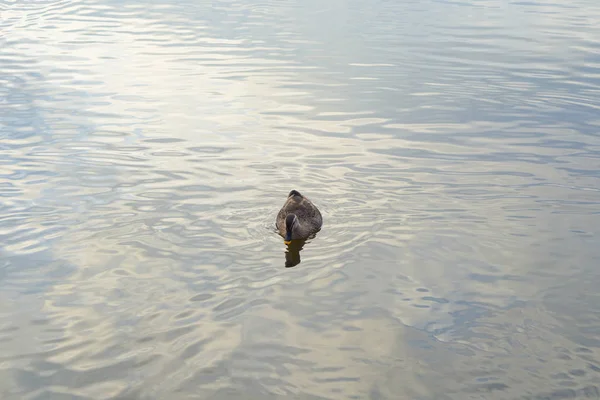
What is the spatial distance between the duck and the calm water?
25 cm

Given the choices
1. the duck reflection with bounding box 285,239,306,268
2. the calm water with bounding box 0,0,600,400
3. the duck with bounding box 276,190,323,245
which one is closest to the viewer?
the calm water with bounding box 0,0,600,400

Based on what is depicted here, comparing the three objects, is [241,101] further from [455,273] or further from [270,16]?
[270,16]

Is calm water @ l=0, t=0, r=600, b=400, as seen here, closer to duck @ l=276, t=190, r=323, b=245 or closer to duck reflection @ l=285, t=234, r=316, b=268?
duck reflection @ l=285, t=234, r=316, b=268

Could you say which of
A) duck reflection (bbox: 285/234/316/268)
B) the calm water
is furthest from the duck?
the calm water

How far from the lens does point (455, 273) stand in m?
11.3

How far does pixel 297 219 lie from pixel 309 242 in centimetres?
Answer: 50

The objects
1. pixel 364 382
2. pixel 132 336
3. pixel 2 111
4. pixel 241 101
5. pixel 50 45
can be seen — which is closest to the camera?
pixel 364 382

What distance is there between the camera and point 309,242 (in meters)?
12.5

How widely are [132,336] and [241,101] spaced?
41.5 ft

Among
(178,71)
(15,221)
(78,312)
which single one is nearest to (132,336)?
(78,312)

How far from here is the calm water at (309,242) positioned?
9117 millimetres

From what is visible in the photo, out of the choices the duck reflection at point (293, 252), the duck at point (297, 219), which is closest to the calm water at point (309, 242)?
the duck reflection at point (293, 252)

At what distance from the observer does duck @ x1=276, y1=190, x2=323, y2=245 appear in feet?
39.6

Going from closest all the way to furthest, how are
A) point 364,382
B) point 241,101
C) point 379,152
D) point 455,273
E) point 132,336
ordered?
point 364,382 → point 132,336 → point 455,273 → point 379,152 → point 241,101
